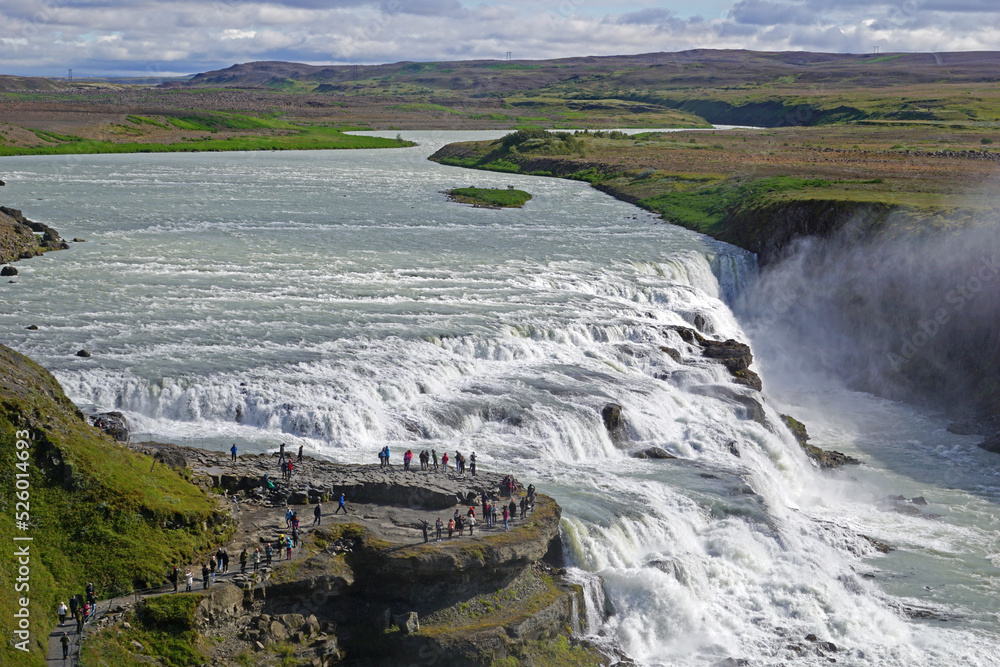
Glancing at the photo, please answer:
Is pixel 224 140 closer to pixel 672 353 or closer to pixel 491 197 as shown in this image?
pixel 491 197

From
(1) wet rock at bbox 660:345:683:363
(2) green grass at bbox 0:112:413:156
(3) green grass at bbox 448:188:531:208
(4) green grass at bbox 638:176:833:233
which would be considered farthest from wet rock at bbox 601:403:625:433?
(2) green grass at bbox 0:112:413:156

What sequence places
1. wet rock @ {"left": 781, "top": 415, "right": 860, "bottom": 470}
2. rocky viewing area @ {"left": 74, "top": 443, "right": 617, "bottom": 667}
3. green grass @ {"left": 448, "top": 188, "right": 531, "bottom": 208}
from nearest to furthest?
1. rocky viewing area @ {"left": 74, "top": 443, "right": 617, "bottom": 667}
2. wet rock @ {"left": 781, "top": 415, "right": 860, "bottom": 470}
3. green grass @ {"left": 448, "top": 188, "right": 531, "bottom": 208}

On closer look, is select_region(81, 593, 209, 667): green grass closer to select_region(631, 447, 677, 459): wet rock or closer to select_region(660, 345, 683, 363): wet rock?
select_region(631, 447, 677, 459): wet rock

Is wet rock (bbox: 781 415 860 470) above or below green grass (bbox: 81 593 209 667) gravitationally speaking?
below

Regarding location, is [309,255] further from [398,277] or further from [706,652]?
[706,652]

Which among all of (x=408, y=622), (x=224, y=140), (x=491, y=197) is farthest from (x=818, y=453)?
(x=224, y=140)

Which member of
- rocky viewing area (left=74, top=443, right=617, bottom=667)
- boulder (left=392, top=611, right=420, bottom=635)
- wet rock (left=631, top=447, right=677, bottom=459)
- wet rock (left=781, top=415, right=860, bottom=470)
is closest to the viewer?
rocky viewing area (left=74, top=443, right=617, bottom=667)

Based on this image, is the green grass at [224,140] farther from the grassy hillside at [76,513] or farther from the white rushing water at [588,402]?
the grassy hillside at [76,513]

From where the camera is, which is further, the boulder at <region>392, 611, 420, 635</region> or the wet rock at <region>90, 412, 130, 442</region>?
the wet rock at <region>90, 412, 130, 442</region>
